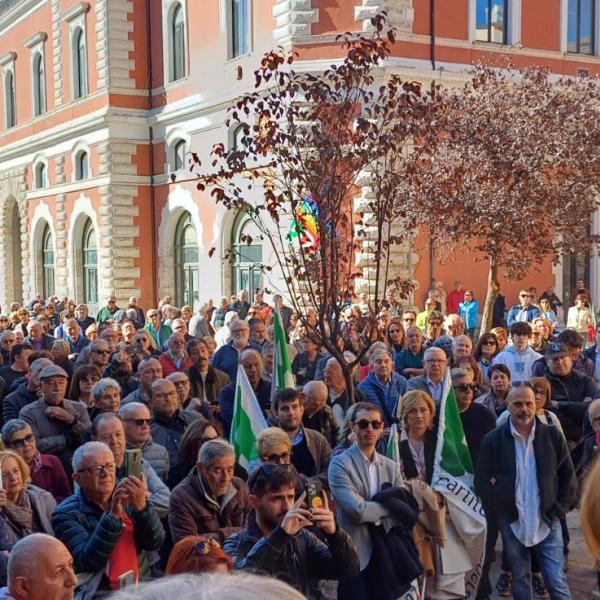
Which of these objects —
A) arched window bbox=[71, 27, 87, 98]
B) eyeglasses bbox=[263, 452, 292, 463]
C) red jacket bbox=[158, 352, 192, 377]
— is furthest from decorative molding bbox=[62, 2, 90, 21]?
eyeglasses bbox=[263, 452, 292, 463]

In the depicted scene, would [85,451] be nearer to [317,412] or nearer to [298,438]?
[298,438]

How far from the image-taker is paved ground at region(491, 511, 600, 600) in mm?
6438

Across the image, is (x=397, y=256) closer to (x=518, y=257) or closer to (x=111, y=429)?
(x=518, y=257)

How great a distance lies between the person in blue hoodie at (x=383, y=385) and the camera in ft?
25.7

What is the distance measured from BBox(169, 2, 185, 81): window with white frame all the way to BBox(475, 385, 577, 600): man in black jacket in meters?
20.9

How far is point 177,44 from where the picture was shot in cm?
2477

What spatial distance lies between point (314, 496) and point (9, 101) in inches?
1440

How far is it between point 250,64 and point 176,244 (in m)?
7.11

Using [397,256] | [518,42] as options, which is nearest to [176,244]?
[397,256]

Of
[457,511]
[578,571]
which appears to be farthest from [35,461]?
[578,571]

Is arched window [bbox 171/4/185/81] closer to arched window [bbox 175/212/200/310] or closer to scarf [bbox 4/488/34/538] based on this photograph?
arched window [bbox 175/212/200/310]

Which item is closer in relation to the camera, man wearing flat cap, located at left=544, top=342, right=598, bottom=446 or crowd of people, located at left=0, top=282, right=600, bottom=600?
crowd of people, located at left=0, top=282, right=600, bottom=600

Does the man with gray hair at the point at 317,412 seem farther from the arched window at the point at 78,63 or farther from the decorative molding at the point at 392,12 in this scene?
the arched window at the point at 78,63

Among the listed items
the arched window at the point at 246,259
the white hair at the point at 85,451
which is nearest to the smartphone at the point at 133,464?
the white hair at the point at 85,451
